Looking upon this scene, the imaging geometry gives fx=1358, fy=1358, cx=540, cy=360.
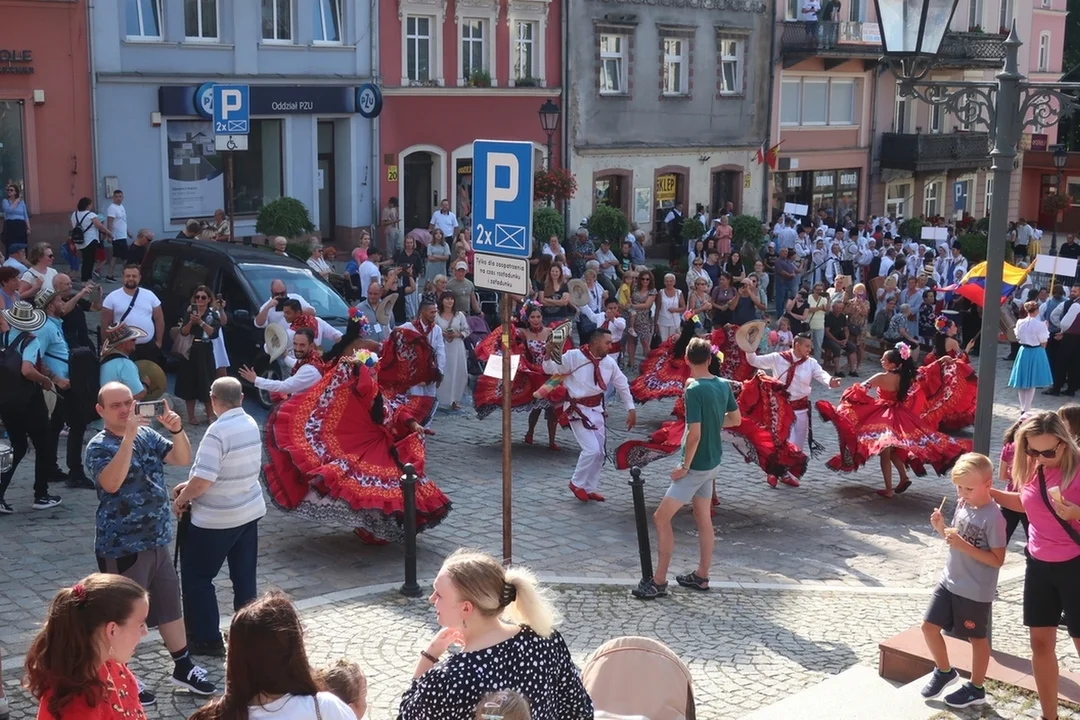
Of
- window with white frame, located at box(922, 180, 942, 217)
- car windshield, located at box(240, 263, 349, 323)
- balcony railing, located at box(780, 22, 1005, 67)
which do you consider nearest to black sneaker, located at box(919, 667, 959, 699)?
car windshield, located at box(240, 263, 349, 323)

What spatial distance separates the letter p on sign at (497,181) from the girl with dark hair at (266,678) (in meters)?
4.77

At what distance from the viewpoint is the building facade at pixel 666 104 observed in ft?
109

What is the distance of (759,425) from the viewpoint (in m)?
12.5

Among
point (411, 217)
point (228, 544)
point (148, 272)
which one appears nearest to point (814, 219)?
point (411, 217)

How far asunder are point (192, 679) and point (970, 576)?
416 cm

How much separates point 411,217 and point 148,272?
13774 millimetres

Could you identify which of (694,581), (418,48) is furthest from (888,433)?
(418,48)

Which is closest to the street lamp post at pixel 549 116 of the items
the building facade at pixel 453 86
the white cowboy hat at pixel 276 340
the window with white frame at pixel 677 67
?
the building facade at pixel 453 86

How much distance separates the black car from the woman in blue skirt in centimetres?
901

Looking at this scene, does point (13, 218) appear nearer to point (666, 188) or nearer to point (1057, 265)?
point (1057, 265)

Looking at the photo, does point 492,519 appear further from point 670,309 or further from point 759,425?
point 670,309

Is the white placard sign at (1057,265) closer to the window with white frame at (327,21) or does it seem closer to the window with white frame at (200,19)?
the window with white frame at (327,21)

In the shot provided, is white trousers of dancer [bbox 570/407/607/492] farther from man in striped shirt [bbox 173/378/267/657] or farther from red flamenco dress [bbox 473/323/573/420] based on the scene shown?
man in striped shirt [bbox 173/378/267/657]

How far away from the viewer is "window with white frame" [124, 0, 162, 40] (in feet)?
80.8
